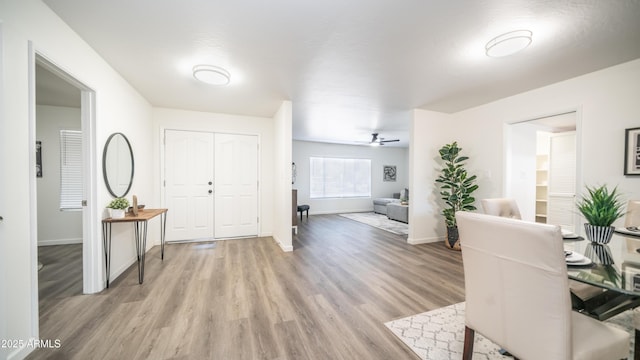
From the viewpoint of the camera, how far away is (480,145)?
3.99m

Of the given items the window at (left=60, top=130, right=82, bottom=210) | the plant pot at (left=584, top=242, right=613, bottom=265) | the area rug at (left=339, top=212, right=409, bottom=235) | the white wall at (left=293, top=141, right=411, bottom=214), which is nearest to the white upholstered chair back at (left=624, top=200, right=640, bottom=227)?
the plant pot at (left=584, top=242, right=613, bottom=265)

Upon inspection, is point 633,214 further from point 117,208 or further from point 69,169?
point 69,169

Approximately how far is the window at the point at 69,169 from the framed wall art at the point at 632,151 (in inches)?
299

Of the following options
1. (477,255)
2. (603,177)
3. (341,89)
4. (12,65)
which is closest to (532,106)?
(603,177)

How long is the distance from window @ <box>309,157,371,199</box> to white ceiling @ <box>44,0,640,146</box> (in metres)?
4.35

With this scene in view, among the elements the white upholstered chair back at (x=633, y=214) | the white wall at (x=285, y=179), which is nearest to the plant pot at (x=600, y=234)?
the white upholstered chair back at (x=633, y=214)

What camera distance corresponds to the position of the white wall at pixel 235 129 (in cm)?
408

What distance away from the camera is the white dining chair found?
3.09 ft

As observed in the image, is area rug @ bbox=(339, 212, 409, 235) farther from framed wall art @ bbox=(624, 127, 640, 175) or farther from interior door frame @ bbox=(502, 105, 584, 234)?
framed wall art @ bbox=(624, 127, 640, 175)

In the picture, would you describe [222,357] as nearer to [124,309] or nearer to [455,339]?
[124,309]

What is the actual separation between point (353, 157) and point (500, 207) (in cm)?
601

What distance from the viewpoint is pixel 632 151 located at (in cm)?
244

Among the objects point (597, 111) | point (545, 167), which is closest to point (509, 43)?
point (597, 111)

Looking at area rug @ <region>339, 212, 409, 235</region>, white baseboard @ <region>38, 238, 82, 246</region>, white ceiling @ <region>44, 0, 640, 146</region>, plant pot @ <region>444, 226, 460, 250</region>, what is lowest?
area rug @ <region>339, 212, 409, 235</region>
